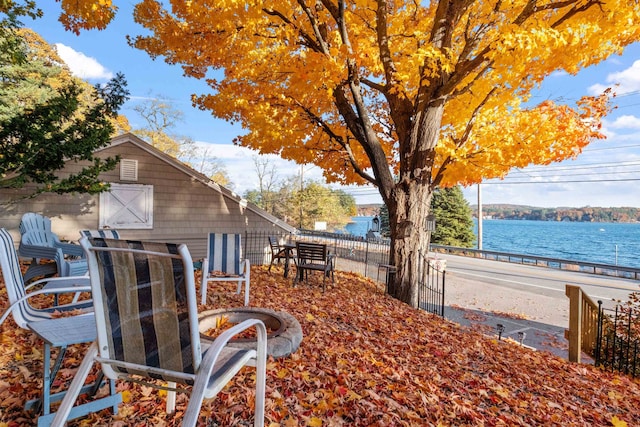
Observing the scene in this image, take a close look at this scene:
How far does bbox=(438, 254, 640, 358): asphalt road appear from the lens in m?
9.11

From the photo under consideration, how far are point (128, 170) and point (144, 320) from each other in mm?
10273

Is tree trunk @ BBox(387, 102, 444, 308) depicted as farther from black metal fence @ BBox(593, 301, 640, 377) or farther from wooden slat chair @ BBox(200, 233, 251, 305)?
wooden slat chair @ BBox(200, 233, 251, 305)

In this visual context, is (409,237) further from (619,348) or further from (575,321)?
(619,348)

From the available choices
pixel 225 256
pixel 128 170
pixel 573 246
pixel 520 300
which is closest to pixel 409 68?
pixel 225 256

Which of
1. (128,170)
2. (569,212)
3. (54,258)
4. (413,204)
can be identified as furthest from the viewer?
(569,212)

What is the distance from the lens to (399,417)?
2.43 meters

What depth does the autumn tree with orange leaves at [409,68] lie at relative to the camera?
5.88m

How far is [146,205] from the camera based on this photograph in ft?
34.9

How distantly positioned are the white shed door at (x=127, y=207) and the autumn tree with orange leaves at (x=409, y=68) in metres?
3.72

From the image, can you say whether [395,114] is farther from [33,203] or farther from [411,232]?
[33,203]

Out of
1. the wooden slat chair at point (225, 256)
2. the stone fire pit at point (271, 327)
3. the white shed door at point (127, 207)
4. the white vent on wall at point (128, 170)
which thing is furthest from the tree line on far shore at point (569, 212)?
the stone fire pit at point (271, 327)

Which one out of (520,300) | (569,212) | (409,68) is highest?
(569,212)

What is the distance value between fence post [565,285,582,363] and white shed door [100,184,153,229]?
429 inches

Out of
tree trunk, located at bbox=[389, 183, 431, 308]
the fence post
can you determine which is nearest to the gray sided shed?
tree trunk, located at bbox=[389, 183, 431, 308]
